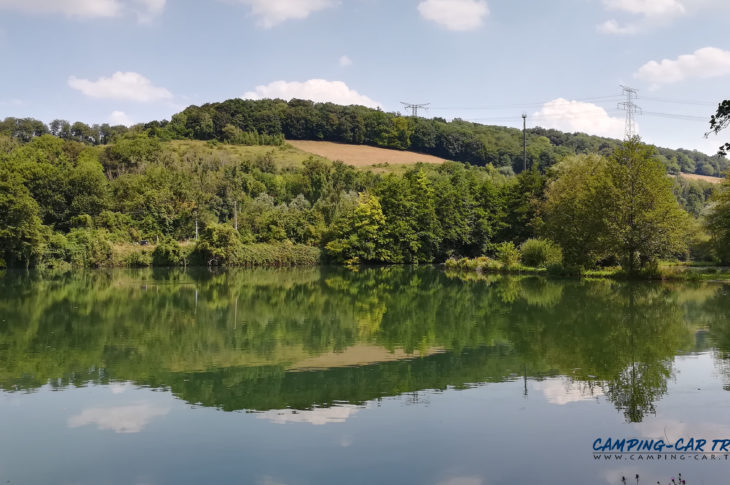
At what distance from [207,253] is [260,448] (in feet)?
153

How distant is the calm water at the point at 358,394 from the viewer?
21.9ft

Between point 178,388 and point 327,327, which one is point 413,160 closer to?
point 327,327

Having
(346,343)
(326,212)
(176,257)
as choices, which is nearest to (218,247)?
(176,257)

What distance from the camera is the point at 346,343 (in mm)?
14594

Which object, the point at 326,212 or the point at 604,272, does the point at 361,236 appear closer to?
the point at 326,212

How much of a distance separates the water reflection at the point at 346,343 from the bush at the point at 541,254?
12.1 m

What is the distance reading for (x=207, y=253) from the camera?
170 ft

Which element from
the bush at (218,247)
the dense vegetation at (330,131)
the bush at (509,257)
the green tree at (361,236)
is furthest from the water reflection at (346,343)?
the dense vegetation at (330,131)

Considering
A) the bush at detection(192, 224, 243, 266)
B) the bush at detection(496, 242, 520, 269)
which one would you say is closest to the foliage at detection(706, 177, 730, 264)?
the bush at detection(496, 242, 520, 269)

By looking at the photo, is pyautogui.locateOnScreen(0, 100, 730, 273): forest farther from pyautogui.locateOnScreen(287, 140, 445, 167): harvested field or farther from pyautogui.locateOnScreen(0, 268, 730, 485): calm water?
pyautogui.locateOnScreen(0, 268, 730, 485): calm water

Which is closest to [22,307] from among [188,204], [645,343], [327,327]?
[327,327]

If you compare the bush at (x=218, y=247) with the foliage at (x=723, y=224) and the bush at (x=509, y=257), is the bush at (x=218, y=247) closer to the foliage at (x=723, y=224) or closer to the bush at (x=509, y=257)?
the bush at (x=509, y=257)

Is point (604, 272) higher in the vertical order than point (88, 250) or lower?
lower

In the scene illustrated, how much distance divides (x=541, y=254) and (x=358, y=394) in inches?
1288
